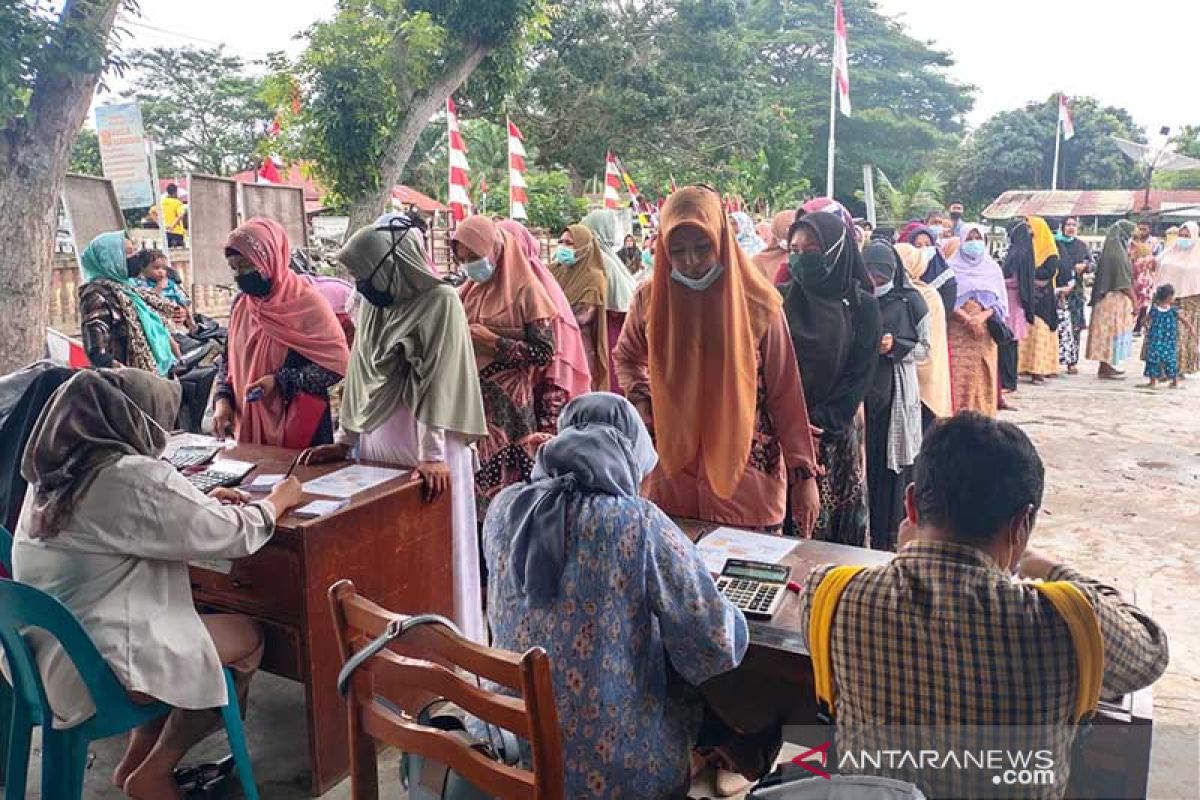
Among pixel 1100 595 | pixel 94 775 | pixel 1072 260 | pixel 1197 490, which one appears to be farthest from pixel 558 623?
pixel 1072 260

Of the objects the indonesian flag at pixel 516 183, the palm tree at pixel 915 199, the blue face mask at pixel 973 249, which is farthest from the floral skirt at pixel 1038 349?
the palm tree at pixel 915 199

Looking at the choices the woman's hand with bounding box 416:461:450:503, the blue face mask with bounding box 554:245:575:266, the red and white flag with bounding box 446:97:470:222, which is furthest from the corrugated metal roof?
the woman's hand with bounding box 416:461:450:503

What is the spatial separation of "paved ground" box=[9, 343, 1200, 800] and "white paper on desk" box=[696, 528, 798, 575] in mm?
1146

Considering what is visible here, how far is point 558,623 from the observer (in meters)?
1.68

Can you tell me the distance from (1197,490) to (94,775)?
561cm

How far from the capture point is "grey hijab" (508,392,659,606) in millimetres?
1650

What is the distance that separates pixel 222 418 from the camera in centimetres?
346

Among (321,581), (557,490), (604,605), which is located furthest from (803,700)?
(321,581)

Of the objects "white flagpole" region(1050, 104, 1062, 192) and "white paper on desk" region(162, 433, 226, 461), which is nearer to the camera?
"white paper on desk" region(162, 433, 226, 461)

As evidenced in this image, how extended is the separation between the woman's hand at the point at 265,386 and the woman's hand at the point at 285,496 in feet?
2.80

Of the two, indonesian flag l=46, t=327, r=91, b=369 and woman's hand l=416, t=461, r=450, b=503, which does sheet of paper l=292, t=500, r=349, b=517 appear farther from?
indonesian flag l=46, t=327, r=91, b=369

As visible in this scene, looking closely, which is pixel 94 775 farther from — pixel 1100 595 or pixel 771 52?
pixel 771 52

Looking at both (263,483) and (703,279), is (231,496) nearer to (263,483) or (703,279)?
(263,483)

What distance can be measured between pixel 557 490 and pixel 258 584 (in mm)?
1209
